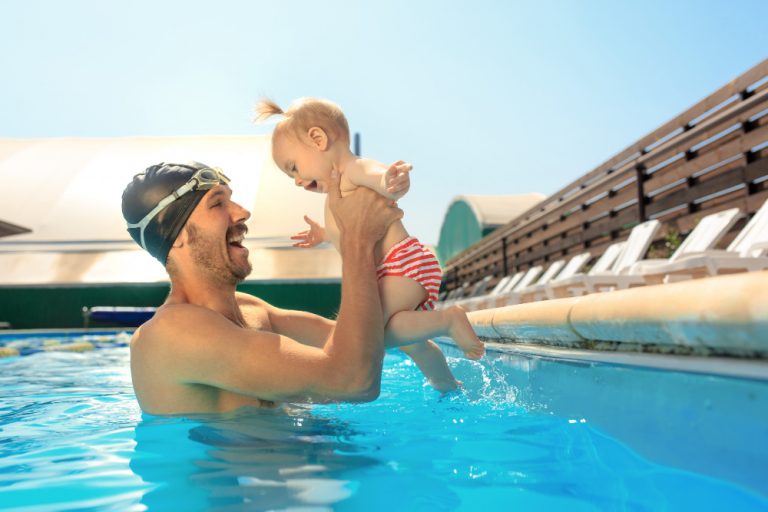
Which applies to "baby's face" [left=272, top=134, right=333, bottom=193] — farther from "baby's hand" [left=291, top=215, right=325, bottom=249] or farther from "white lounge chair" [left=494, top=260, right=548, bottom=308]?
"white lounge chair" [left=494, top=260, right=548, bottom=308]

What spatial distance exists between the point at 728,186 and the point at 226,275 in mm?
5621

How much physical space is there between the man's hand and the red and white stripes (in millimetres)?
275

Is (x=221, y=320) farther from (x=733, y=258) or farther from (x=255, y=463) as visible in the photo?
(x=733, y=258)

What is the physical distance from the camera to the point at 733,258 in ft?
15.5

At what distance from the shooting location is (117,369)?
6637 millimetres

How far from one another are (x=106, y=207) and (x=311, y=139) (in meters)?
19.8

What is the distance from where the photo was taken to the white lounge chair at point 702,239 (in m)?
5.67

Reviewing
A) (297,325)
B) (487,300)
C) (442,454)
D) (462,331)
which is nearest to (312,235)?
(297,325)

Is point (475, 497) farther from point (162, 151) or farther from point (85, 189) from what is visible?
point (162, 151)

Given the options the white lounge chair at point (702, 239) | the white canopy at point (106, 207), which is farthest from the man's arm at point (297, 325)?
the white canopy at point (106, 207)

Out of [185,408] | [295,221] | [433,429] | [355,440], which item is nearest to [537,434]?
[433,429]

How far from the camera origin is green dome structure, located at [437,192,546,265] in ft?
71.3

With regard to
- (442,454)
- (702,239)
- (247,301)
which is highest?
(702,239)

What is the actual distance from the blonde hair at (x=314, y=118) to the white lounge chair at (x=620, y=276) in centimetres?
408
